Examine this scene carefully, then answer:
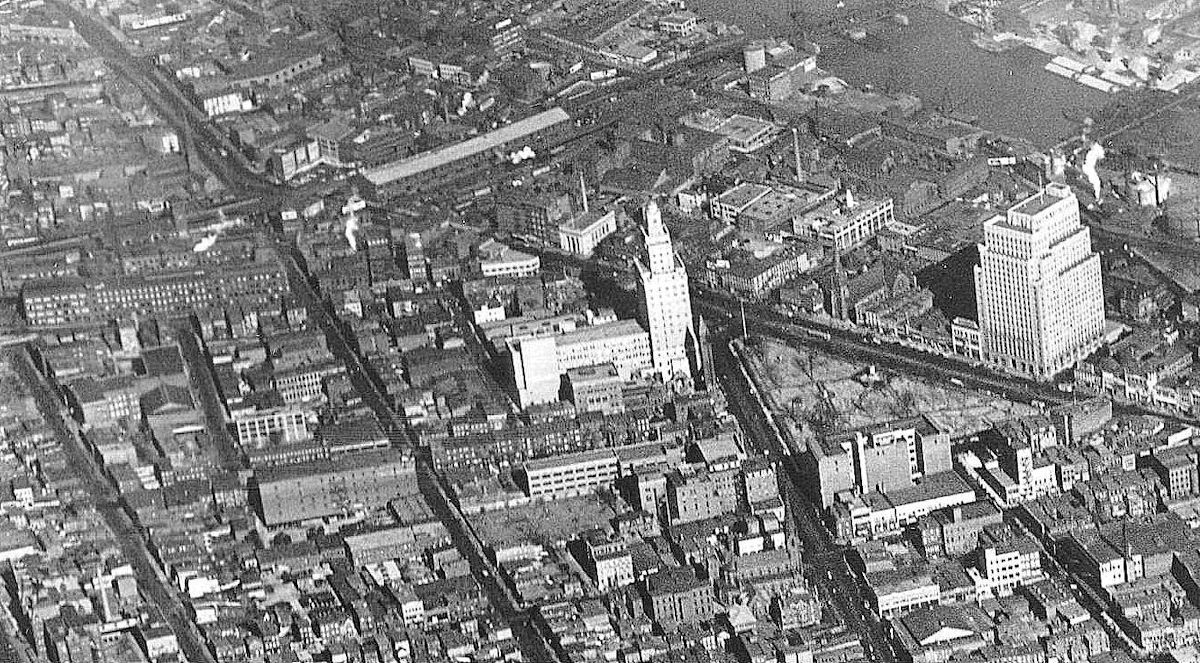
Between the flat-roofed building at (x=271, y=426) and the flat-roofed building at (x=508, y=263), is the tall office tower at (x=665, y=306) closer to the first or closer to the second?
the flat-roofed building at (x=508, y=263)

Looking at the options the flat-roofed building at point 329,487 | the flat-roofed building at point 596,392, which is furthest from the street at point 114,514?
A: the flat-roofed building at point 596,392

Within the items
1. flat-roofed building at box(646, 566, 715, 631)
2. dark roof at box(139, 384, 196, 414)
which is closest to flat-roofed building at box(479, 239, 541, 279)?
dark roof at box(139, 384, 196, 414)

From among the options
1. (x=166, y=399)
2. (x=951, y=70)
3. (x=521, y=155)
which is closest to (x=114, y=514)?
(x=166, y=399)

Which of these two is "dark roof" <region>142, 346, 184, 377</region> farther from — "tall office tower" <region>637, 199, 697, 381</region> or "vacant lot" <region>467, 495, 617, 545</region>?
"tall office tower" <region>637, 199, 697, 381</region>

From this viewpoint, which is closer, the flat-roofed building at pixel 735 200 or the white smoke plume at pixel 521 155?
the flat-roofed building at pixel 735 200

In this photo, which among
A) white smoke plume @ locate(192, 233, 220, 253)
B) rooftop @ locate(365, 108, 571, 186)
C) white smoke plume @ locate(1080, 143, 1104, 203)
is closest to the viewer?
white smoke plume @ locate(1080, 143, 1104, 203)

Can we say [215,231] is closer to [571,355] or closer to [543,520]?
[571,355]
